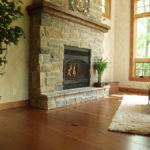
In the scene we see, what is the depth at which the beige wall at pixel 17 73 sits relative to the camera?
304cm

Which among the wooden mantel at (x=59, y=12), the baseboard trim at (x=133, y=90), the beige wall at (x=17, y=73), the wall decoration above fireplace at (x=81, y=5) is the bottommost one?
the baseboard trim at (x=133, y=90)

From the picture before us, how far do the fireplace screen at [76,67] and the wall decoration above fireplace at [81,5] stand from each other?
2.99ft

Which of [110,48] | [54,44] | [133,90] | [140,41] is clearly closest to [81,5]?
[54,44]

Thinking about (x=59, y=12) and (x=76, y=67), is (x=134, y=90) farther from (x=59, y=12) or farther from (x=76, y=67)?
(x=59, y=12)

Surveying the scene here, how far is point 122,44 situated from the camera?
6.06m

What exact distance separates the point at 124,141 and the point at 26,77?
227 cm

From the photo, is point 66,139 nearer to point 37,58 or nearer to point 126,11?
point 37,58

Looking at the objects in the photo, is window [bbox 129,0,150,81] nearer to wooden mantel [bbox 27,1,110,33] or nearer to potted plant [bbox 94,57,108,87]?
potted plant [bbox 94,57,108,87]

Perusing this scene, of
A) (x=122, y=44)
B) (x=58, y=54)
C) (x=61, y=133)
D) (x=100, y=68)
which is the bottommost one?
(x=61, y=133)

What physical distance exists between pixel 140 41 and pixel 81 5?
2.80 metres

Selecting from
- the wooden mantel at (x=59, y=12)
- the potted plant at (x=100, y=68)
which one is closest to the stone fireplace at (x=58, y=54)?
the wooden mantel at (x=59, y=12)

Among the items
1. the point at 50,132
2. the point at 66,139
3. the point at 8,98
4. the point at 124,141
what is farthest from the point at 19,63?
the point at 124,141

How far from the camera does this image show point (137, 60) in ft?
19.1

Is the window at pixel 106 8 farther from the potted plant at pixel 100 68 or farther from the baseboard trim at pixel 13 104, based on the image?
the baseboard trim at pixel 13 104
